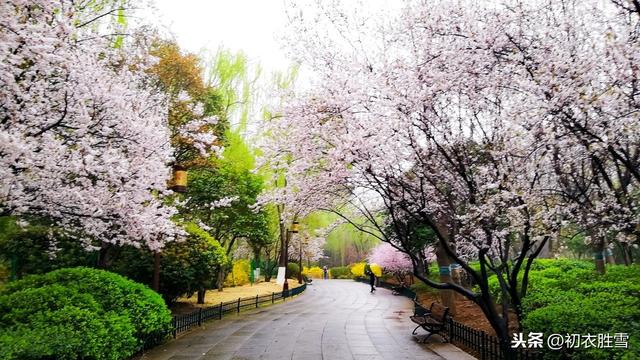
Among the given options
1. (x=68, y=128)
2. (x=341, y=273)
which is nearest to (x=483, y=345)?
(x=68, y=128)

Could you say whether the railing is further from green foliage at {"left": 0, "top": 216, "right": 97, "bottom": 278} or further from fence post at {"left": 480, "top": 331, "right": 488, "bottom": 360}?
green foliage at {"left": 0, "top": 216, "right": 97, "bottom": 278}

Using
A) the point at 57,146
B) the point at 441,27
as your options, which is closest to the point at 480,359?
the point at 441,27

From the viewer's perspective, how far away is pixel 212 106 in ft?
77.7

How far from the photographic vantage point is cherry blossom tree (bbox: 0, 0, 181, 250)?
22.1ft

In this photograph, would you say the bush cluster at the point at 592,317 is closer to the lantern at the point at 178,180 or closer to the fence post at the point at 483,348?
the fence post at the point at 483,348

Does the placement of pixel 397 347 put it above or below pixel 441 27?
below

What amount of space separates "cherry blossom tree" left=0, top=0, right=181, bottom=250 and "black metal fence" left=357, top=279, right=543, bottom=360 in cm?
802

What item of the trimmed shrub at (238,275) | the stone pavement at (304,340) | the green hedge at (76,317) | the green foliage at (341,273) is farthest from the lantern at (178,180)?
the green foliage at (341,273)

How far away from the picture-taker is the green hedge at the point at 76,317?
6875 millimetres

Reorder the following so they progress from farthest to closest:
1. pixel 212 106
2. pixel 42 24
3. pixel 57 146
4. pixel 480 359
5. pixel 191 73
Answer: pixel 212 106 < pixel 191 73 < pixel 480 359 < pixel 57 146 < pixel 42 24

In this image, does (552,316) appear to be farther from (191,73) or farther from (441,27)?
(191,73)

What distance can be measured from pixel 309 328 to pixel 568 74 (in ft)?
38.5

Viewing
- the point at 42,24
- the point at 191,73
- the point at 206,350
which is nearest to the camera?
the point at 42,24

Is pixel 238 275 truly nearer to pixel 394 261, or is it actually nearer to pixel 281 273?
pixel 281 273
